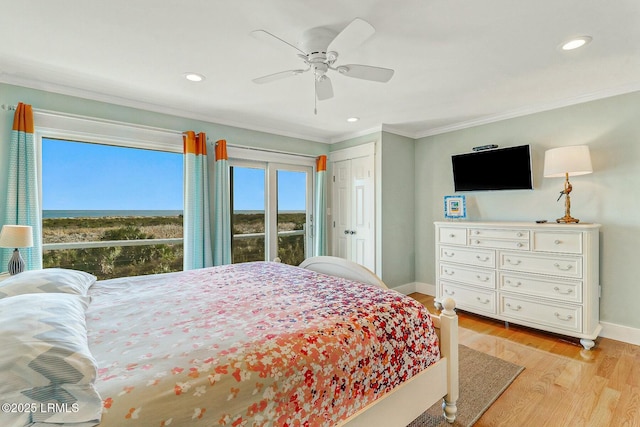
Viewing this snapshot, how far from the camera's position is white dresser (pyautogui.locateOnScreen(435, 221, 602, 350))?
2.80 metres

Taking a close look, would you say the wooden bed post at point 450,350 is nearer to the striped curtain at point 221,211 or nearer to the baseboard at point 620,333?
the baseboard at point 620,333

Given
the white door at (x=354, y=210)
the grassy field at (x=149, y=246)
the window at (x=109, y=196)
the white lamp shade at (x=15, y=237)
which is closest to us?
the white lamp shade at (x=15, y=237)

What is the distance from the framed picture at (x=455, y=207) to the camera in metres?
3.90

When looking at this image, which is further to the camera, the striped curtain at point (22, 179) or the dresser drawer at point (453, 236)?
the dresser drawer at point (453, 236)

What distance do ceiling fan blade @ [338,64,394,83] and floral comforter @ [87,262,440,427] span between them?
1490mm

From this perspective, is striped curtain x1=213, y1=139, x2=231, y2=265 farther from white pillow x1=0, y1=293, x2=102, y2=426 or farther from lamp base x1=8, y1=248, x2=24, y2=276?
white pillow x1=0, y1=293, x2=102, y2=426

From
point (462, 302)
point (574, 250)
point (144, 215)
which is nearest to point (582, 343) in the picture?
point (574, 250)

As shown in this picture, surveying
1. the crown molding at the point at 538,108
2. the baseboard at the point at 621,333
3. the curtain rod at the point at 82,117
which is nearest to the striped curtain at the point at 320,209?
the crown molding at the point at 538,108

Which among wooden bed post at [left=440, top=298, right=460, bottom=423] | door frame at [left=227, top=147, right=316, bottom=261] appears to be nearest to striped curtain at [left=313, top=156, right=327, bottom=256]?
door frame at [left=227, top=147, right=316, bottom=261]

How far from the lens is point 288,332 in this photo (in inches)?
52.1

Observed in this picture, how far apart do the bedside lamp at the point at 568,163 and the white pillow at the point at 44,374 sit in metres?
3.80

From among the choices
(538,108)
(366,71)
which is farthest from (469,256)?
(366,71)

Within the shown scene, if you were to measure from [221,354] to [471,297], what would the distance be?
3309mm

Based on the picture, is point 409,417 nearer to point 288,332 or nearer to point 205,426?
point 288,332
